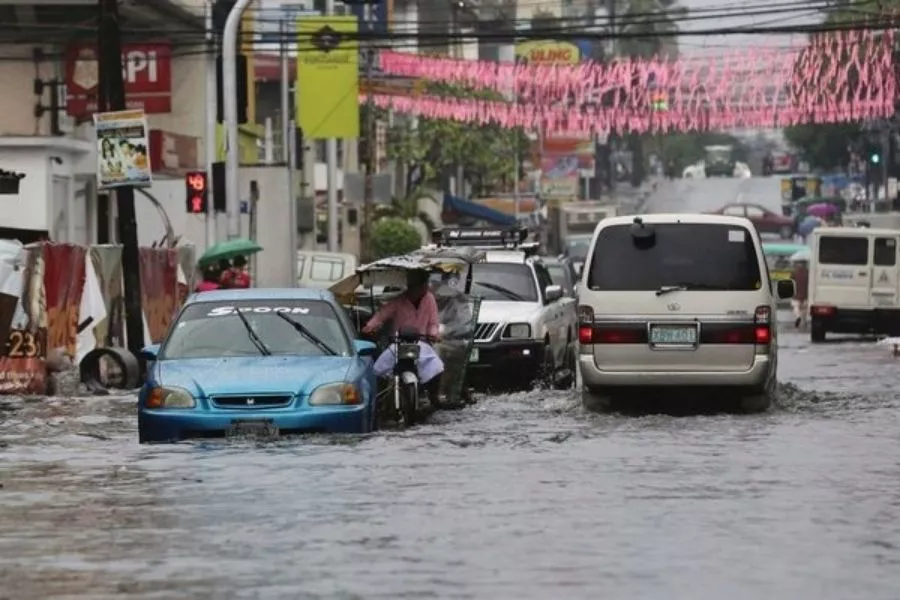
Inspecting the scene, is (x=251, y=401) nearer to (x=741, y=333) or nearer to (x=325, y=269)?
(x=741, y=333)

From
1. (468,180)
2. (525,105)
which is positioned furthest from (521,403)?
(468,180)

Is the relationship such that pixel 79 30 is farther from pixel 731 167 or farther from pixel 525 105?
pixel 731 167

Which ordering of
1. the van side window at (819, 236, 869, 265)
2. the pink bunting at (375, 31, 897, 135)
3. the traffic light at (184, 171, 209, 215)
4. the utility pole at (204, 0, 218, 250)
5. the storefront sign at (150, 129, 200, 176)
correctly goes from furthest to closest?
the pink bunting at (375, 31, 897, 135) → the van side window at (819, 236, 869, 265) → the utility pole at (204, 0, 218, 250) → the storefront sign at (150, 129, 200, 176) → the traffic light at (184, 171, 209, 215)

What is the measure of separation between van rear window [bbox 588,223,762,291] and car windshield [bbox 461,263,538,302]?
541 centimetres

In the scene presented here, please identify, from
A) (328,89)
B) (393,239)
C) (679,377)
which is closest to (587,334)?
(679,377)

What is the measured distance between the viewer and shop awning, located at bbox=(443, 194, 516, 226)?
285 feet

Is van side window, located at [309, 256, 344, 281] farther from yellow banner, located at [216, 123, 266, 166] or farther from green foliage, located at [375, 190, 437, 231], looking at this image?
green foliage, located at [375, 190, 437, 231]

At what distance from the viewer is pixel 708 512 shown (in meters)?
12.9

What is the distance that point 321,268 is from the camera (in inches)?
2041

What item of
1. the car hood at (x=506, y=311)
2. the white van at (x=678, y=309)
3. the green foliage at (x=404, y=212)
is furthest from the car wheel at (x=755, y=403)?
the green foliage at (x=404, y=212)

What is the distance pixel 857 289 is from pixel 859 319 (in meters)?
0.68

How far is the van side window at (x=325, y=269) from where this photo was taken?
51.6 metres

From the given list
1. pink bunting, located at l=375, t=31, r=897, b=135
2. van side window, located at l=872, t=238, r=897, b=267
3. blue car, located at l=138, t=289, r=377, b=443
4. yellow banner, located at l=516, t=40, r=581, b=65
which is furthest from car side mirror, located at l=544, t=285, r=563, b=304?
yellow banner, located at l=516, t=40, r=581, b=65

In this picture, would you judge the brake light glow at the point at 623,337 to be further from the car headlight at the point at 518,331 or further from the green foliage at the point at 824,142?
the green foliage at the point at 824,142
